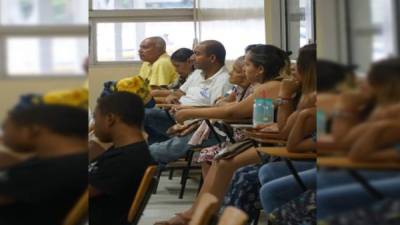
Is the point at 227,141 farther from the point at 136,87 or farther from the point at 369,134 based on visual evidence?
the point at 369,134

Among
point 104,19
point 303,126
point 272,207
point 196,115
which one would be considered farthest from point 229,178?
point 104,19

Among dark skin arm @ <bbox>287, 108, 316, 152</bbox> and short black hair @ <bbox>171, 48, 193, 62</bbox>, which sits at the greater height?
short black hair @ <bbox>171, 48, 193, 62</bbox>

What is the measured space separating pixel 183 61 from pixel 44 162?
1.79 meters

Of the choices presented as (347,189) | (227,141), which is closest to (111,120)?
(347,189)

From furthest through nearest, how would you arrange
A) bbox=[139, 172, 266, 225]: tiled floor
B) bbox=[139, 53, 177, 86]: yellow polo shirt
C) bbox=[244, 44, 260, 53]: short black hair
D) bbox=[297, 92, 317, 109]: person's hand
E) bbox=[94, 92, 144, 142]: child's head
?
bbox=[139, 172, 266, 225]: tiled floor < bbox=[244, 44, 260, 53]: short black hair < bbox=[139, 53, 177, 86]: yellow polo shirt < bbox=[297, 92, 317, 109]: person's hand < bbox=[94, 92, 144, 142]: child's head

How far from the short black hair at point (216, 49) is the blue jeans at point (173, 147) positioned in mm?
392

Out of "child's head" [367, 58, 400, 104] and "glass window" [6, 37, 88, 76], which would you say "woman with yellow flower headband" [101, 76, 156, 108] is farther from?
"child's head" [367, 58, 400, 104]

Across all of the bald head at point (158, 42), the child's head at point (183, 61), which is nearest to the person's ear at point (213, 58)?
the child's head at point (183, 61)

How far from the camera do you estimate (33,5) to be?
1206 mm

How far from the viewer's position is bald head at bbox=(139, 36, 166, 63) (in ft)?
8.70

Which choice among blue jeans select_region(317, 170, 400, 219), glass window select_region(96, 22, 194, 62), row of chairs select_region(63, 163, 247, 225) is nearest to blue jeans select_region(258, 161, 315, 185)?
glass window select_region(96, 22, 194, 62)

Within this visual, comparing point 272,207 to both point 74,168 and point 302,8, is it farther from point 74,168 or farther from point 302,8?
point 74,168

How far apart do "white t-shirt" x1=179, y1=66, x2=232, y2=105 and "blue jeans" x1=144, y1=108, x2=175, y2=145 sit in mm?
165

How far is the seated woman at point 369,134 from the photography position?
1.13 meters
